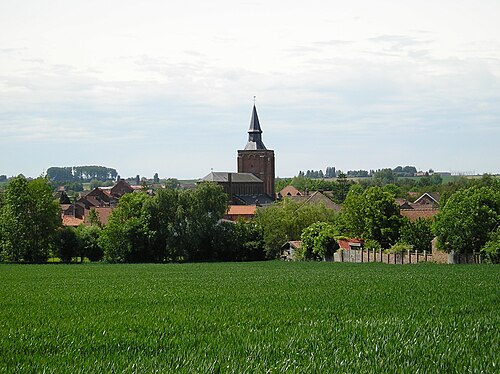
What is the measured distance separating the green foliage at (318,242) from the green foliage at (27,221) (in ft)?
96.1

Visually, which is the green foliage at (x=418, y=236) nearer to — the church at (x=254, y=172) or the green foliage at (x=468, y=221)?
the green foliage at (x=468, y=221)

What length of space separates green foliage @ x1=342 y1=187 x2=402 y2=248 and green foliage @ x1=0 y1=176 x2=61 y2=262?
34.7 meters

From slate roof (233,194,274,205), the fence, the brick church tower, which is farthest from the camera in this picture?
the brick church tower

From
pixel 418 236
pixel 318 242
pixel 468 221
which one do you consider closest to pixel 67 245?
pixel 318 242

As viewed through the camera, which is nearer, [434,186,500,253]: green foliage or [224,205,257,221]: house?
[434,186,500,253]: green foliage

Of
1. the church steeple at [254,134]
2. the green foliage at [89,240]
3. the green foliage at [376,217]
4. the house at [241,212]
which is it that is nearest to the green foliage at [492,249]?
the green foliage at [376,217]

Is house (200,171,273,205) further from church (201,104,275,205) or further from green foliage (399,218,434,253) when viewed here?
green foliage (399,218,434,253)

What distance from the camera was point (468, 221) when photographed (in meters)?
64.8

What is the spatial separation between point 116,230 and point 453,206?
126 ft

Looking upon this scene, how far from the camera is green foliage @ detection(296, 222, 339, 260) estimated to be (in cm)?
7919

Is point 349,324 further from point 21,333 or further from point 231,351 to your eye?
point 21,333

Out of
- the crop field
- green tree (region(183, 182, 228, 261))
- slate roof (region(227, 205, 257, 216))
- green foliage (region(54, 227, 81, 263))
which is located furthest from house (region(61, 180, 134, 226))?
the crop field

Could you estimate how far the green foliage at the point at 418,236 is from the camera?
75.6 meters

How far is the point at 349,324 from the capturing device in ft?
69.8
